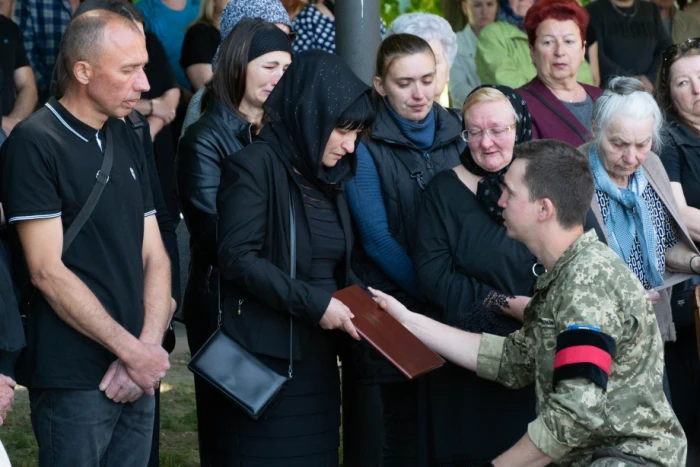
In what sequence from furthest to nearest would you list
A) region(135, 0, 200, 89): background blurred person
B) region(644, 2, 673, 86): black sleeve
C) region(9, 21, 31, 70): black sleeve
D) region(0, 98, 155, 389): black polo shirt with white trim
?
region(644, 2, 673, 86): black sleeve, region(135, 0, 200, 89): background blurred person, region(9, 21, 31, 70): black sleeve, region(0, 98, 155, 389): black polo shirt with white trim

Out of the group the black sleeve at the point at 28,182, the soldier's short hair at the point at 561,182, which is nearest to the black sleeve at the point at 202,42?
the black sleeve at the point at 28,182

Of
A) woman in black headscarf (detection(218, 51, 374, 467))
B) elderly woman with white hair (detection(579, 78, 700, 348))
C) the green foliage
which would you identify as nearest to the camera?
woman in black headscarf (detection(218, 51, 374, 467))

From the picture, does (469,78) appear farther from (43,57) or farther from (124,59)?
(124,59)

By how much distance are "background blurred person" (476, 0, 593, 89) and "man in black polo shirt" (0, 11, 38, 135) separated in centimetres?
268

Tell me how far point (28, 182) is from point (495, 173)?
75.9 inches

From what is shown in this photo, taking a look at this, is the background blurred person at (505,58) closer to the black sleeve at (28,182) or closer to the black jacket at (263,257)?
the black jacket at (263,257)

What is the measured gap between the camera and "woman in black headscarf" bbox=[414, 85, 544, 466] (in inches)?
176

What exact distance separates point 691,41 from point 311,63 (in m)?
2.54

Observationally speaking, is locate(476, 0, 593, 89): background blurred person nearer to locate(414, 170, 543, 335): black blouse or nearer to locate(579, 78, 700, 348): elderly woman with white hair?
locate(579, 78, 700, 348): elderly woman with white hair

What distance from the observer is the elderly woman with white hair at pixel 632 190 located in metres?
5.02

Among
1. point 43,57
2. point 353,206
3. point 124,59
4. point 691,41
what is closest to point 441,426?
point 353,206

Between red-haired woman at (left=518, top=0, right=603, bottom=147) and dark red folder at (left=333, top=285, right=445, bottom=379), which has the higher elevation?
red-haired woman at (left=518, top=0, right=603, bottom=147)

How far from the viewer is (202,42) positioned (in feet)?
23.2

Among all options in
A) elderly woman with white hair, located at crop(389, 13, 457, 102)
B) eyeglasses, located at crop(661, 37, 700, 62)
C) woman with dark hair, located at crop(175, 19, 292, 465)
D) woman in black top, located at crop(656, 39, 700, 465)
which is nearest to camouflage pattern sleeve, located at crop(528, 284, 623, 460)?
woman with dark hair, located at crop(175, 19, 292, 465)
